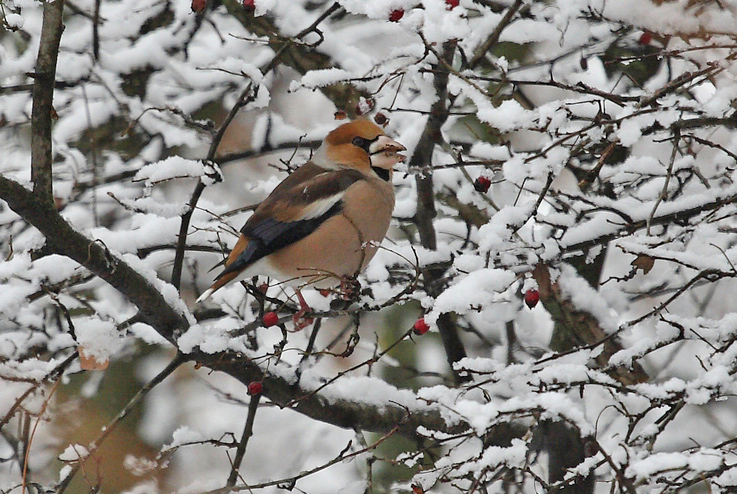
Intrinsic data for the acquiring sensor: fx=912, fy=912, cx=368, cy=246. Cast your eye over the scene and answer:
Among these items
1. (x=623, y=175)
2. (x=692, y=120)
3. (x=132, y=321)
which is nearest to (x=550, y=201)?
(x=623, y=175)

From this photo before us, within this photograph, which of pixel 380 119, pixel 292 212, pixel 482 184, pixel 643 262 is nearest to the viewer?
pixel 643 262

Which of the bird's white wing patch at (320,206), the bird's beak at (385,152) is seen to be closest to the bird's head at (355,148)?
the bird's beak at (385,152)

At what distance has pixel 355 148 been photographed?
17.6 ft

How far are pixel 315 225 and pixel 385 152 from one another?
22.7 inches

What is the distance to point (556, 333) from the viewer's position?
5.64 metres

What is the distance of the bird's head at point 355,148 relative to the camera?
527cm

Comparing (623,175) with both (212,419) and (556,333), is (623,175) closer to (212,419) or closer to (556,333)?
(556,333)

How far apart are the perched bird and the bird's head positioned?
8 centimetres

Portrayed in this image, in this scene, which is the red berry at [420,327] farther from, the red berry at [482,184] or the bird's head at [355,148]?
the bird's head at [355,148]

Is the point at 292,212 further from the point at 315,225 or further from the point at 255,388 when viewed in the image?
the point at 255,388

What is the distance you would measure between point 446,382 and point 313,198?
1.58 meters

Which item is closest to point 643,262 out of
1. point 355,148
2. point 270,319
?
point 270,319

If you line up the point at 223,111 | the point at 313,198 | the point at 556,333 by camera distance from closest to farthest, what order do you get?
the point at 313,198, the point at 556,333, the point at 223,111

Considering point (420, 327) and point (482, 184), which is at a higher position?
point (482, 184)
